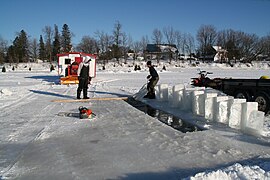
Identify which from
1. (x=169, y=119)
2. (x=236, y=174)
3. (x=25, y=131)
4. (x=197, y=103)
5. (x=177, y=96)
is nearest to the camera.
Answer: (x=236, y=174)

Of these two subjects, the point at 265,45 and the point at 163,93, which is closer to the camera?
the point at 163,93

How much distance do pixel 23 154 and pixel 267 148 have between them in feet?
14.4

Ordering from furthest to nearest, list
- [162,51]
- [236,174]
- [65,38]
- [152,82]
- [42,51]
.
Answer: [65,38] < [162,51] < [42,51] < [152,82] < [236,174]

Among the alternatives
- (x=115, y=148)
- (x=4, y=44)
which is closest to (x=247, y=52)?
(x=4, y=44)

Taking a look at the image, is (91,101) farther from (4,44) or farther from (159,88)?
(4,44)

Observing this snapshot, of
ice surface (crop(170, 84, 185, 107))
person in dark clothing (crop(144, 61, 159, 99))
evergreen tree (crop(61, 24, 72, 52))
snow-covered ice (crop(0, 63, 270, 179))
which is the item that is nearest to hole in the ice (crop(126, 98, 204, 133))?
snow-covered ice (crop(0, 63, 270, 179))

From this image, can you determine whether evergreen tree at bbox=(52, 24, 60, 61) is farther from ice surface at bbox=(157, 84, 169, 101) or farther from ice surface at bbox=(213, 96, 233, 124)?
ice surface at bbox=(213, 96, 233, 124)

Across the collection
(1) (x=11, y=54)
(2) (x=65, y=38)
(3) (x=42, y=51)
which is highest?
(2) (x=65, y=38)

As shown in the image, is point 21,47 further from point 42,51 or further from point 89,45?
point 89,45

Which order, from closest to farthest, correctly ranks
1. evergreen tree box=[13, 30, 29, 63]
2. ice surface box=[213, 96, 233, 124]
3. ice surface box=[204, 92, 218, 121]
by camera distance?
ice surface box=[213, 96, 233, 124]
ice surface box=[204, 92, 218, 121]
evergreen tree box=[13, 30, 29, 63]

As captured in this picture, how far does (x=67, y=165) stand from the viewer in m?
4.16

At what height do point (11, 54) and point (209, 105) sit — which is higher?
point (11, 54)

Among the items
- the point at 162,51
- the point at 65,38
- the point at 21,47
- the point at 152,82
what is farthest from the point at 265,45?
the point at 152,82

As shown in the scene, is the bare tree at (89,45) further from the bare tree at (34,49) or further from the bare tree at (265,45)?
the bare tree at (265,45)
